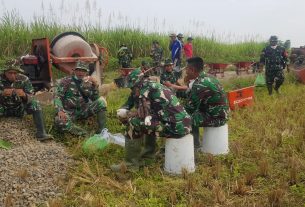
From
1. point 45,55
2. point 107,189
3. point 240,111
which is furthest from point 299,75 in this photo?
point 107,189

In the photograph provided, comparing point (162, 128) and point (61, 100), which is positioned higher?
point (162, 128)

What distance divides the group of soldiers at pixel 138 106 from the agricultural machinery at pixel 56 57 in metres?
1.57

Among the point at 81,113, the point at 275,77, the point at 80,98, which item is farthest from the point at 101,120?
the point at 275,77

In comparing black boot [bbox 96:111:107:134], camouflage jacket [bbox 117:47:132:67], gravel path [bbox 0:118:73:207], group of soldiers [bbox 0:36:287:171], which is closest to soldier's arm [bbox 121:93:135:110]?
group of soldiers [bbox 0:36:287:171]

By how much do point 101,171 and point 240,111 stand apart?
14.5 feet

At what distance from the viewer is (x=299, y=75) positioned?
13.3m

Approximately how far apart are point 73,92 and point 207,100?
251cm

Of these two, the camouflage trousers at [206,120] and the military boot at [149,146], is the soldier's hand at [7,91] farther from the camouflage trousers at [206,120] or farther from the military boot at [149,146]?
the camouflage trousers at [206,120]

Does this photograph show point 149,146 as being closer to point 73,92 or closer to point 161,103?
point 161,103

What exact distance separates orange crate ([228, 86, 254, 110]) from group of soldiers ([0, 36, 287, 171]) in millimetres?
2707

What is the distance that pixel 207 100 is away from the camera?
571cm

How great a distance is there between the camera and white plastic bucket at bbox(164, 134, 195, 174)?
16.8ft

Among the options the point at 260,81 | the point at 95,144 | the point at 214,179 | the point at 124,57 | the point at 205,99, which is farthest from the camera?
the point at 124,57

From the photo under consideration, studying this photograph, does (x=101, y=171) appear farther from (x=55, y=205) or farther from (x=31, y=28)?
(x=31, y=28)
